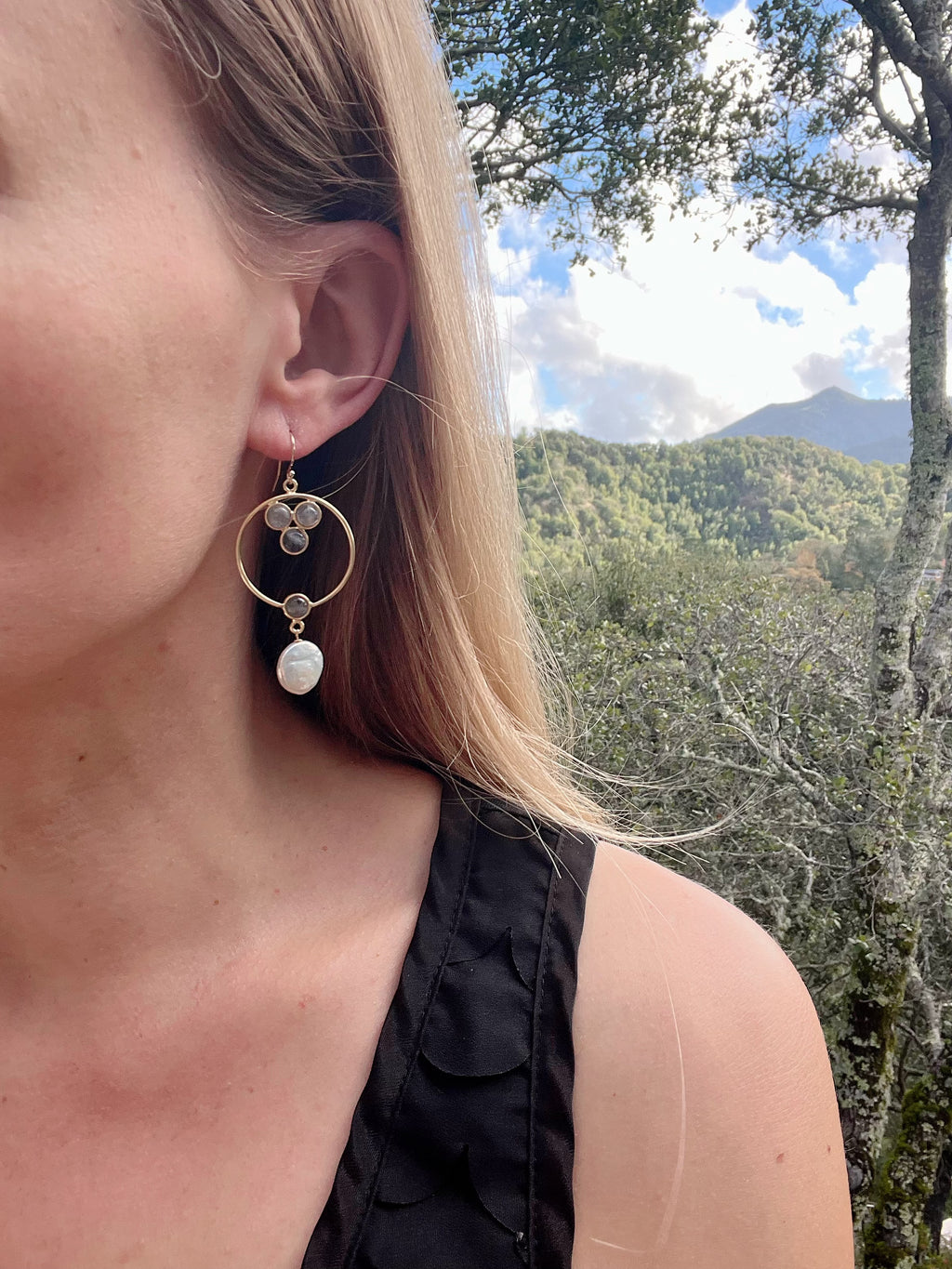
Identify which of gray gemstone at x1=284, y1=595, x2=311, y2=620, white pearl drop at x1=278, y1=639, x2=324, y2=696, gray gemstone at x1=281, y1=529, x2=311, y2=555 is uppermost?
gray gemstone at x1=281, y1=529, x2=311, y2=555

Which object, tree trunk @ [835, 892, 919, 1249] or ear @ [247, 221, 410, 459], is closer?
ear @ [247, 221, 410, 459]

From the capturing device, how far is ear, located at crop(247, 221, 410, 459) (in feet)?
3.14

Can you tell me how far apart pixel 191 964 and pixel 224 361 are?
2.36ft

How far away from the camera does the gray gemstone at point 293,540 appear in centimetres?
103

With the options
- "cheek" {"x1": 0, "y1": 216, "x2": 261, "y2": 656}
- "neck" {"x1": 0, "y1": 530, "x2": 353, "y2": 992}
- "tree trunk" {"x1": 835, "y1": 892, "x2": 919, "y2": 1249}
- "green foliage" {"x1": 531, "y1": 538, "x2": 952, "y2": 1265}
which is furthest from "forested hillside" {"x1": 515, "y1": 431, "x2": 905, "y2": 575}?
"cheek" {"x1": 0, "y1": 216, "x2": 261, "y2": 656}

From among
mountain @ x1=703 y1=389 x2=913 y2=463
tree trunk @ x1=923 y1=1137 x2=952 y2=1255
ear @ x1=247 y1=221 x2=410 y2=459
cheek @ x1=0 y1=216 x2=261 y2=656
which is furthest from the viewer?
mountain @ x1=703 y1=389 x2=913 y2=463

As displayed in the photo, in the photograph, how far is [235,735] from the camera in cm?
109

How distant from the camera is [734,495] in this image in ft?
17.4

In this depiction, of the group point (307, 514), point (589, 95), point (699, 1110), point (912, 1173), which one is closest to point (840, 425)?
point (589, 95)

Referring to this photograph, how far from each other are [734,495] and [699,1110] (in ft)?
15.9

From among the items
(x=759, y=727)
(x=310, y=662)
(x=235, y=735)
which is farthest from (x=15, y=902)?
(x=759, y=727)

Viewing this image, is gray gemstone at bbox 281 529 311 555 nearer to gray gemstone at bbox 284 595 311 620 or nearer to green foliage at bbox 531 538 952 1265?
gray gemstone at bbox 284 595 311 620

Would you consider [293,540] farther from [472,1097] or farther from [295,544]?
[472,1097]

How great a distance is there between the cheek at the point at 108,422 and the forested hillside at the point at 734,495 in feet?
6.51
